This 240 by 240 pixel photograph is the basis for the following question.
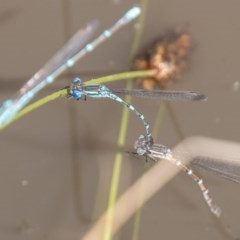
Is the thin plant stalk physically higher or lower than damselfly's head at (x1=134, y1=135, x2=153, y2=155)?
higher

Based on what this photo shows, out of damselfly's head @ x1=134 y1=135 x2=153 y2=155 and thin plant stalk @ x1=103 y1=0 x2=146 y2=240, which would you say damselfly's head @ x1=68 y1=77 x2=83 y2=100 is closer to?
damselfly's head @ x1=134 y1=135 x2=153 y2=155

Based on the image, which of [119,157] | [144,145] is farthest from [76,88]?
[119,157]

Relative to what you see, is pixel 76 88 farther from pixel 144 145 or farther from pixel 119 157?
pixel 119 157

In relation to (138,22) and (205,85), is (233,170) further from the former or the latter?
(138,22)

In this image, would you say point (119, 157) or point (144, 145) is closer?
point (144, 145)

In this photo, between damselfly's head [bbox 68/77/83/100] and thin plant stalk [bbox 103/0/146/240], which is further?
thin plant stalk [bbox 103/0/146/240]

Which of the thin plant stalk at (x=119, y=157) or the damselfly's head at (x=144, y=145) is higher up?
the thin plant stalk at (x=119, y=157)

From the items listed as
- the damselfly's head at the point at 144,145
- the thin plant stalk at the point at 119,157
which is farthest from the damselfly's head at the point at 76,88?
the thin plant stalk at the point at 119,157

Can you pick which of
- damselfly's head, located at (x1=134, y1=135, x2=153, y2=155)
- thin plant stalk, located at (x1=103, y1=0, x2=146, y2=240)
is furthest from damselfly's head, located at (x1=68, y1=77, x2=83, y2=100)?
thin plant stalk, located at (x1=103, y1=0, x2=146, y2=240)

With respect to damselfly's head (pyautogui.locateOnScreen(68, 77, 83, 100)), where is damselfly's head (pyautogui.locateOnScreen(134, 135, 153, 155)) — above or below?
below

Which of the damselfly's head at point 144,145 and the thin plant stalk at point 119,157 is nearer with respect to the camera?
the damselfly's head at point 144,145

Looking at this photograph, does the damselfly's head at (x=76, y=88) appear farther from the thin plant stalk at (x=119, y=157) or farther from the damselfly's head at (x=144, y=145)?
the thin plant stalk at (x=119, y=157)
